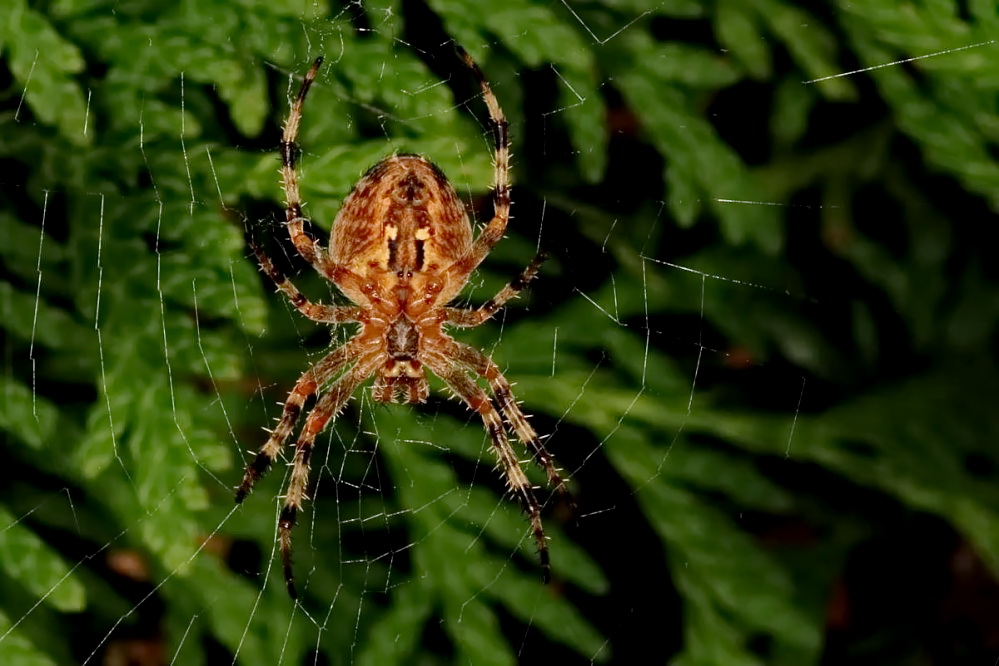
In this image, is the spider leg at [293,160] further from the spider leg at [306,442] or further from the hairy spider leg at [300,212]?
the spider leg at [306,442]

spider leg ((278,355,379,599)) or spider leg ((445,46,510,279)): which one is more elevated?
spider leg ((445,46,510,279))

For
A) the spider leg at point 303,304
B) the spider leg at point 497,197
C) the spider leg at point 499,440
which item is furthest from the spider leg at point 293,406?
the spider leg at point 497,197

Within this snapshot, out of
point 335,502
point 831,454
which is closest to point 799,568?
point 831,454

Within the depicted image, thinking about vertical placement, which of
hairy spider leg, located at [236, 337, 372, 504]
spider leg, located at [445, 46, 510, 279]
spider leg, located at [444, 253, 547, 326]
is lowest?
hairy spider leg, located at [236, 337, 372, 504]

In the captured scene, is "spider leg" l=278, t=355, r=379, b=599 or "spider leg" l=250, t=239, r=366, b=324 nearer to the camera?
"spider leg" l=250, t=239, r=366, b=324

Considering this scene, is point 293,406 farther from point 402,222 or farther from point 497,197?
point 497,197

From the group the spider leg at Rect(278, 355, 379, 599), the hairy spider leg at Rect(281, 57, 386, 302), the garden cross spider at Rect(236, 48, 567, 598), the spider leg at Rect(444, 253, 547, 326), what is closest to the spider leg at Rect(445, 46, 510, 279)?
the garden cross spider at Rect(236, 48, 567, 598)

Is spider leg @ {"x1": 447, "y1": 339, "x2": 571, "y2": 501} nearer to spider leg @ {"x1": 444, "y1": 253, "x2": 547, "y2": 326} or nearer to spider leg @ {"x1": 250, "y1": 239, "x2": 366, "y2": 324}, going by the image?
spider leg @ {"x1": 444, "y1": 253, "x2": 547, "y2": 326}

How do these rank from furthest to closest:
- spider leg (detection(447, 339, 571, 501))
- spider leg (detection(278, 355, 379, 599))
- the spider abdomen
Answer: spider leg (detection(447, 339, 571, 501))
spider leg (detection(278, 355, 379, 599))
the spider abdomen
